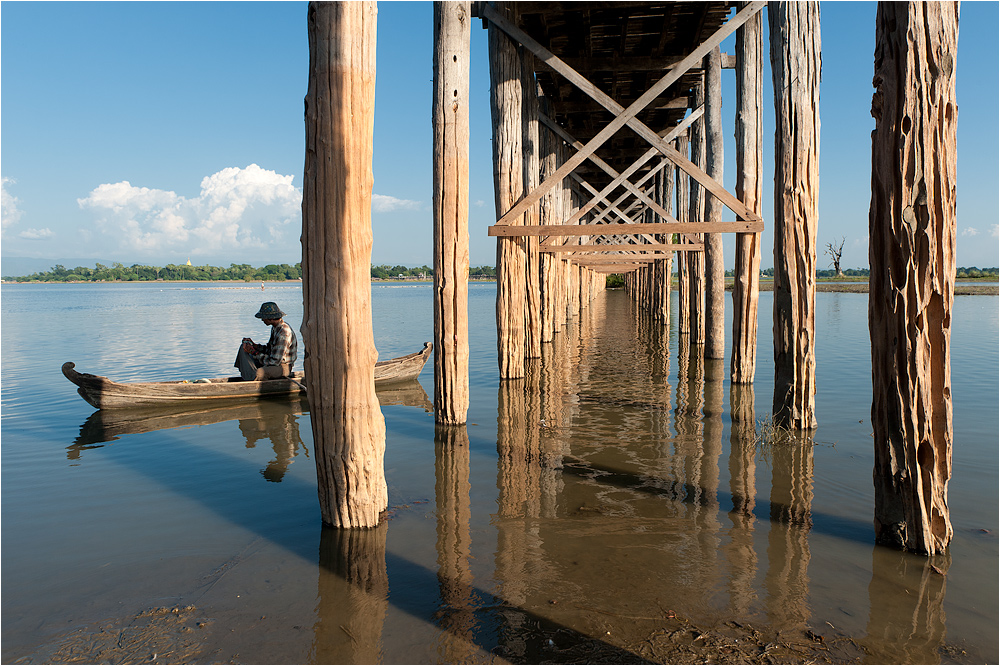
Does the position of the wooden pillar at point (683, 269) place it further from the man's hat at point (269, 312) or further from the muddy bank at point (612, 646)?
the muddy bank at point (612, 646)

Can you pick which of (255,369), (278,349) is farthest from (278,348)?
(255,369)

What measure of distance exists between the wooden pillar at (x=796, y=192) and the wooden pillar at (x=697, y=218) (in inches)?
216

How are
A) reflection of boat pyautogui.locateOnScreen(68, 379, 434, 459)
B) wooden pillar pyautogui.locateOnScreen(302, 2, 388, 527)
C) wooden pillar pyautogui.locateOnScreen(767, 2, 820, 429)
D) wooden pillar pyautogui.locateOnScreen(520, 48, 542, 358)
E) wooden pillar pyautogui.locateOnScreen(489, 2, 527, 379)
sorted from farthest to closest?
wooden pillar pyautogui.locateOnScreen(520, 48, 542, 358), wooden pillar pyautogui.locateOnScreen(489, 2, 527, 379), reflection of boat pyautogui.locateOnScreen(68, 379, 434, 459), wooden pillar pyautogui.locateOnScreen(767, 2, 820, 429), wooden pillar pyautogui.locateOnScreen(302, 2, 388, 527)

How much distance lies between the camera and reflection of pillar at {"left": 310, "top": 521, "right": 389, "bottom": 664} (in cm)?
255

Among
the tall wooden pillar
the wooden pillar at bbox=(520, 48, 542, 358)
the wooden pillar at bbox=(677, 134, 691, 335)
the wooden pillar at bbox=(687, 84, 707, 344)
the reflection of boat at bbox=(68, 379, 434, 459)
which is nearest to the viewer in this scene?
the reflection of boat at bbox=(68, 379, 434, 459)

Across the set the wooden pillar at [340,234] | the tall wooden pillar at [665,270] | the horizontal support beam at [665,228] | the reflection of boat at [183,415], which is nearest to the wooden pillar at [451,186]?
the horizontal support beam at [665,228]

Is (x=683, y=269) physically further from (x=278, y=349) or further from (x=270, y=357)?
(x=270, y=357)

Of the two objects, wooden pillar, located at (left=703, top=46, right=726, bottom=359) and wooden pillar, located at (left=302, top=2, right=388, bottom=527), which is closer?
wooden pillar, located at (left=302, top=2, right=388, bottom=527)

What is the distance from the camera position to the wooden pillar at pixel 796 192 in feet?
18.4

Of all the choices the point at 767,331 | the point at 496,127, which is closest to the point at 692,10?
the point at 496,127

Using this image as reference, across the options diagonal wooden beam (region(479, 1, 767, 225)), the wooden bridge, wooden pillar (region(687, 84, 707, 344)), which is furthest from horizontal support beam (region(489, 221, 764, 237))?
wooden pillar (region(687, 84, 707, 344))

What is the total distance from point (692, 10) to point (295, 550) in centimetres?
922

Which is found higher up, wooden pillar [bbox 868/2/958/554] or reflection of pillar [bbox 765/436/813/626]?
wooden pillar [bbox 868/2/958/554]

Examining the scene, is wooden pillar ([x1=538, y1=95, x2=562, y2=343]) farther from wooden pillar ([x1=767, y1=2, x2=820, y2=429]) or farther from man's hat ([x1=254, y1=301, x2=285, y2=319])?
wooden pillar ([x1=767, y1=2, x2=820, y2=429])
